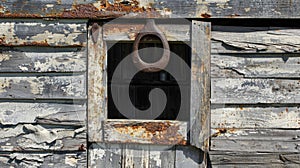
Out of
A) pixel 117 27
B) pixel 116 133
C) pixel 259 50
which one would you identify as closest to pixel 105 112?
pixel 116 133

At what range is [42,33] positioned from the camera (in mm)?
2029

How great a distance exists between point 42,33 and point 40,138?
50 cm

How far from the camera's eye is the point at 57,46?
80.2 inches

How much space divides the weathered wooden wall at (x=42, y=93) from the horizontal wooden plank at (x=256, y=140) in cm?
64

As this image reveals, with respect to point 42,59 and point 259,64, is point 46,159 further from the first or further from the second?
point 259,64

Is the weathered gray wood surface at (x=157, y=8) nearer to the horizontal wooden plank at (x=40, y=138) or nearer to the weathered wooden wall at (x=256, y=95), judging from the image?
the weathered wooden wall at (x=256, y=95)

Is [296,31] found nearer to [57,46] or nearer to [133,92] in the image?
[57,46]

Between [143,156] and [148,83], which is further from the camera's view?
[148,83]

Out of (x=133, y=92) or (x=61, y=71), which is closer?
(x=61, y=71)

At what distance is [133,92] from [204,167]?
1335mm

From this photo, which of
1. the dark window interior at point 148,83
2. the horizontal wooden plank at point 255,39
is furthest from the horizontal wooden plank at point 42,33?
the dark window interior at point 148,83

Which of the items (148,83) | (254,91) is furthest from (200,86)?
(148,83)

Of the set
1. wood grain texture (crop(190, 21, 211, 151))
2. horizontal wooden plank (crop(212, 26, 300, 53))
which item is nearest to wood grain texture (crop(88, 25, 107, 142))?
wood grain texture (crop(190, 21, 211, 151))

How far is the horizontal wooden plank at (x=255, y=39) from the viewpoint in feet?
6.56
